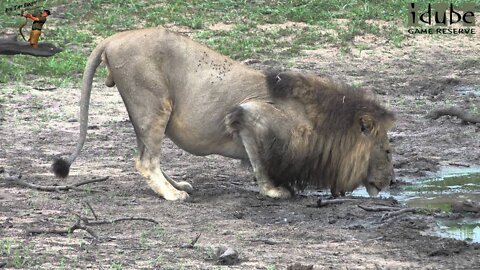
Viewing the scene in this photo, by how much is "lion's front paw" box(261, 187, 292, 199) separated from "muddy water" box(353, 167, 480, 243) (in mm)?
735

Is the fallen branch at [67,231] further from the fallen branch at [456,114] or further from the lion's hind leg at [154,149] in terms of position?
the fallen branch at [456,114]

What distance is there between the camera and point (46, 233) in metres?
7.10

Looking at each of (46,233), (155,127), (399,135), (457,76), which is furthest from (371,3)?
(46,233)

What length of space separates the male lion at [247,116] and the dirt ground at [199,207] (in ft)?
0.75

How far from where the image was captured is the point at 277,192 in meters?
8.74

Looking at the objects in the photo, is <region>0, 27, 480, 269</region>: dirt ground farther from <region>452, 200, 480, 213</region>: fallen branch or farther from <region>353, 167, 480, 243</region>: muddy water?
<region>452, 200, 480, 213</region>: fallen branch

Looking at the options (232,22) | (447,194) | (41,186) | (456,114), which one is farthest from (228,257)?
(232,22)

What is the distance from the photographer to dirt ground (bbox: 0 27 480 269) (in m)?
6.73

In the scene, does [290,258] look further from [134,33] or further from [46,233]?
[134,33]

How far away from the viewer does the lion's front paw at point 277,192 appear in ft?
28.7

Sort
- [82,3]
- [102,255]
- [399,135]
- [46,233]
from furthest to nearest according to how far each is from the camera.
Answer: [82,3]
[399,135]
[46,233]
[102,255]

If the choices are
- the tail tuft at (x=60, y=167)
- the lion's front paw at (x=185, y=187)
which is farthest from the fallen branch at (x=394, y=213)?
the tail tuft at (x=60, y=167)

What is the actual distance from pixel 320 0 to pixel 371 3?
75 cm

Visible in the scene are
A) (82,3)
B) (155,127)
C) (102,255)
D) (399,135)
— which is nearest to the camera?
(102,255)
